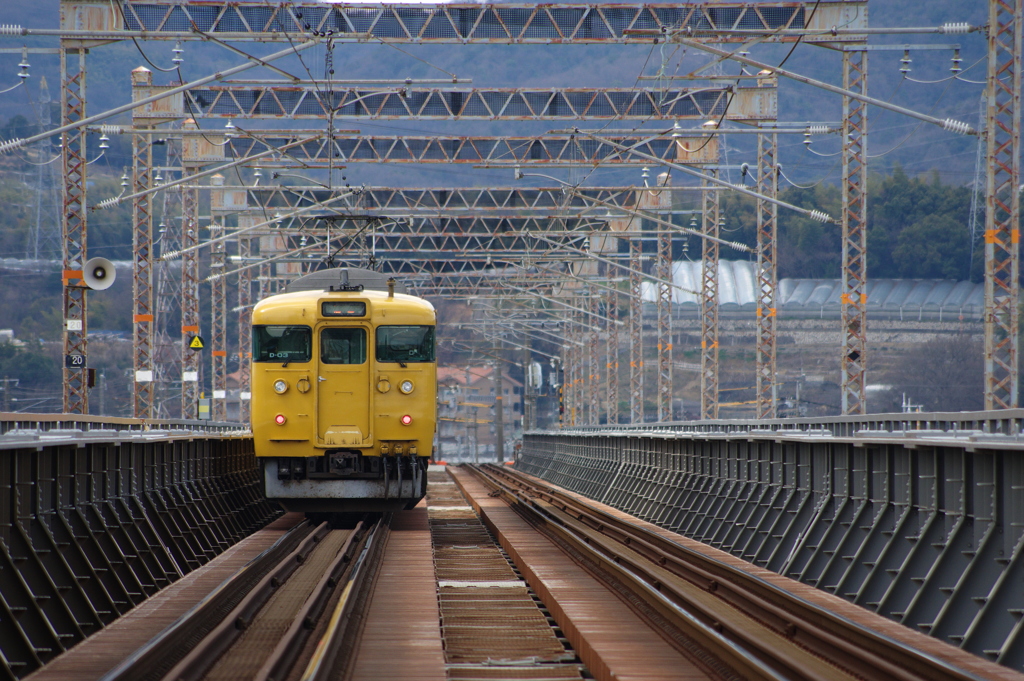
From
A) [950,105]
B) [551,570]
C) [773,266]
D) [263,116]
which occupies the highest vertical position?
[950,105]

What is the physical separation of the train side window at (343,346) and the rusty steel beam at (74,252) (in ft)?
26.2

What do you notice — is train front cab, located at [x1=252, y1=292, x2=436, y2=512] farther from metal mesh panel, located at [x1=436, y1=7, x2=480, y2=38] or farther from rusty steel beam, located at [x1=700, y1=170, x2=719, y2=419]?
rusty steel beam, located at [x1=700, y1=170, x2=719, y2=419]

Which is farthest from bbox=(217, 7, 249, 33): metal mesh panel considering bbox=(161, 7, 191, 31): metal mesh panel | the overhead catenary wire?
the overhead catenary wire

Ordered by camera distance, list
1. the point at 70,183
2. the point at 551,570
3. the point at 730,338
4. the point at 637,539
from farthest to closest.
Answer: the point at 730,338
the point at 70,183
the point at 637,539
the point at 551,570

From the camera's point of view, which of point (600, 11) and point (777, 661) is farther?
point (600, 11)

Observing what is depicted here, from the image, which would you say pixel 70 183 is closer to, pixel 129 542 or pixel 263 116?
pixel 263 116

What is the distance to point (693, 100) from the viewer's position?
35125 mm

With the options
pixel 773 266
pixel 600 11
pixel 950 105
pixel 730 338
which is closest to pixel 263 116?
pixel 600 11

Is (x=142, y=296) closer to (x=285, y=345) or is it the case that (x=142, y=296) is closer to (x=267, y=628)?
(x=285, y=345)

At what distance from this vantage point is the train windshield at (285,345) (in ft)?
61.5

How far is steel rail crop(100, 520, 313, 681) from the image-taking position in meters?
7.95

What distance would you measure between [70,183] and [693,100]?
17306 millimetres

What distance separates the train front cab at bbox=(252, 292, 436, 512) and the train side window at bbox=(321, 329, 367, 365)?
15mm

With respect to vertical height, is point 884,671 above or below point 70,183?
below
